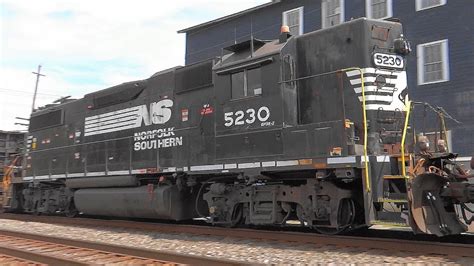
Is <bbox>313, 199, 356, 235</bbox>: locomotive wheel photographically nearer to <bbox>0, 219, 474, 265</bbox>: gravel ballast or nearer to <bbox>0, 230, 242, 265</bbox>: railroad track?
<bbox>0, 219, 474, 265</bbox>: gravel ballast

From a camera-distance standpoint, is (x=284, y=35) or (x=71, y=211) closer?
(x=284, y=35)

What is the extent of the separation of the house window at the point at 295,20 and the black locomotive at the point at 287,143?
1098cm

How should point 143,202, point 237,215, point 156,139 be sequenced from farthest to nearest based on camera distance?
point 156,139, point 143,202, point 237,215

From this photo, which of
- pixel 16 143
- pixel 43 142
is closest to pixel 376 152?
pixel 43 142

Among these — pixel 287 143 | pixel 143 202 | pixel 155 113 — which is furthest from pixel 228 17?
pixel 287 143

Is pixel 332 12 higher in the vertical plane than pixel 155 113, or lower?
higher

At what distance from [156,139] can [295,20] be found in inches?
486

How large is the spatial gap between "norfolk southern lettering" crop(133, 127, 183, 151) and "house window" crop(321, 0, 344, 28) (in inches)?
449

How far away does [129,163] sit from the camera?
11.9 metres

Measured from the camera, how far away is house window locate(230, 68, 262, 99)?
355 inches

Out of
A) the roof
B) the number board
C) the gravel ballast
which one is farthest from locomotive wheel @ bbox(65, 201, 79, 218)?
the roof

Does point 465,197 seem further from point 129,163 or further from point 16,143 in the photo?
point 16,143

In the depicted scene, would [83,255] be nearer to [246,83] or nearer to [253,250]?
[253,250]

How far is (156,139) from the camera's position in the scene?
11.3 m
